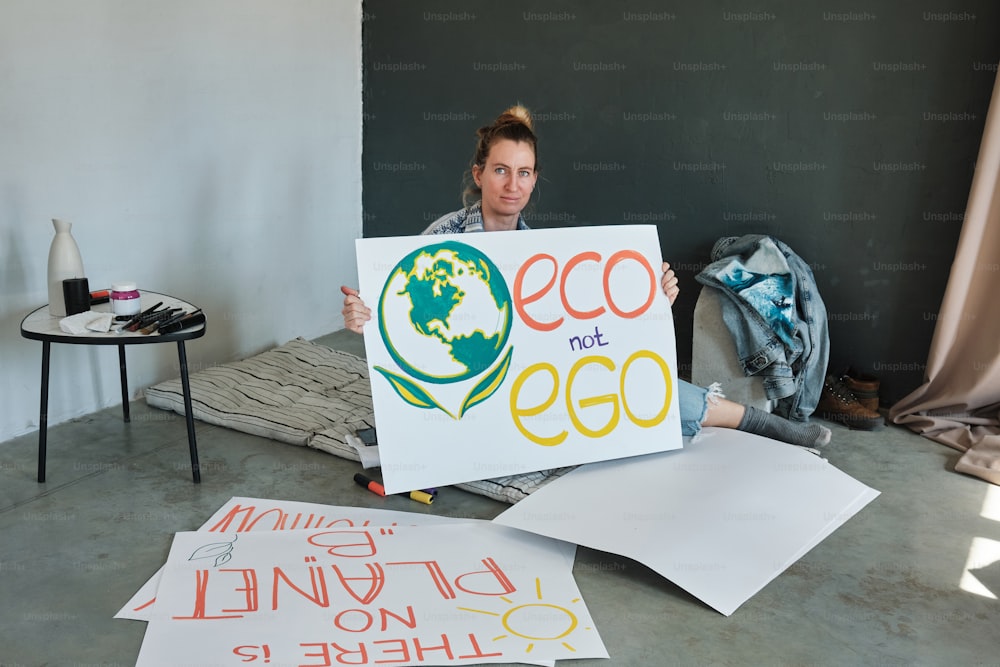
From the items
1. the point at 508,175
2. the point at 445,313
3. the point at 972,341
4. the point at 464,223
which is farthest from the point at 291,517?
the point at 972,341

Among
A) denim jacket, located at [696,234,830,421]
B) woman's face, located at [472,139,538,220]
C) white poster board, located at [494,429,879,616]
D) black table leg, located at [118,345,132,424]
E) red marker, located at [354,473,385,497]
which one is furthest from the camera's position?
denim jacket, located at [696,234,830,421]

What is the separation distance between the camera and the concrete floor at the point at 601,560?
1694 mm

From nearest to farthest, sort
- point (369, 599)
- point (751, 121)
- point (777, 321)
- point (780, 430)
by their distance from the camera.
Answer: point (369, 599), point (780, 430), point (777, 321), point (751, 121)

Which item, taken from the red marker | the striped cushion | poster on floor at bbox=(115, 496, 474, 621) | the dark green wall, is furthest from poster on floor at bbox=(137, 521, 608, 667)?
the dark green wall

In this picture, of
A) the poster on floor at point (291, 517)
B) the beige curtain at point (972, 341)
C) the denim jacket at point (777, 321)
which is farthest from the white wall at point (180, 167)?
the beige curtain at point (972, 341)

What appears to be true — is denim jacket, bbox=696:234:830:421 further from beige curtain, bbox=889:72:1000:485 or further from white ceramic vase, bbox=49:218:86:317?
white ceramic vase, bbox=49:218:86:317

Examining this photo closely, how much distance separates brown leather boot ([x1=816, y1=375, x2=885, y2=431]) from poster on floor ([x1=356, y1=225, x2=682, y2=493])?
2.86 ft

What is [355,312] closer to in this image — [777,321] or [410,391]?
[410,391]

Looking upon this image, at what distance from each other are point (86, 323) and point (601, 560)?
1.39 metres

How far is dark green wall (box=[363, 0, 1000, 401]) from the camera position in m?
2.92

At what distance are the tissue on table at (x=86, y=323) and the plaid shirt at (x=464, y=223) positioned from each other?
87 centimetres

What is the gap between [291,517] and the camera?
2.13m

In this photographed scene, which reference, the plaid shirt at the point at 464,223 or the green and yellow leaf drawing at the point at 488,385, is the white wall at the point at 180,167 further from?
the green and yellow leaf drawing at the point at 488,385

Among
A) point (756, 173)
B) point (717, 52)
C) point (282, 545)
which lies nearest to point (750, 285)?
point (756, 173)
